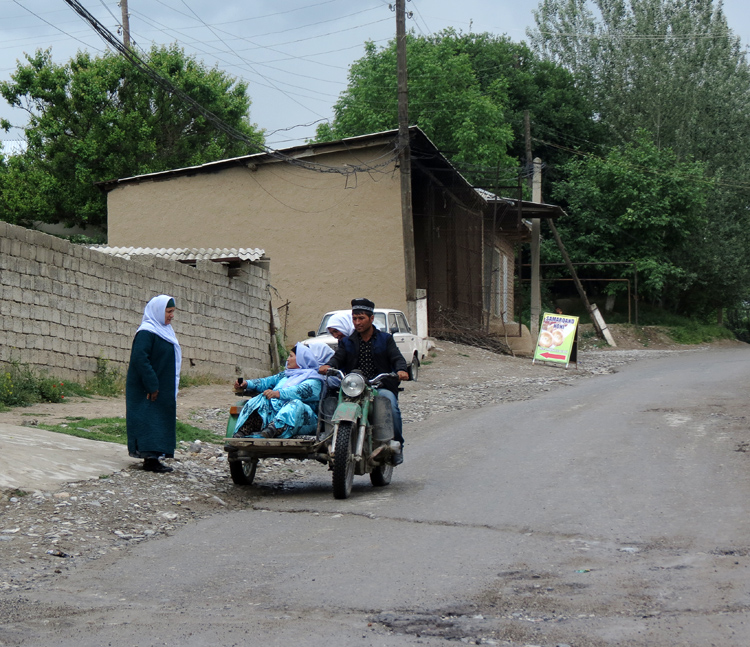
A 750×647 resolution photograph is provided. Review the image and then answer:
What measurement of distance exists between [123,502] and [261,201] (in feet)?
69.5

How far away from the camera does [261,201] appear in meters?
28.9

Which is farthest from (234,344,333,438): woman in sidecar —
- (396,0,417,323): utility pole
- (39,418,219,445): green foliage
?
(396,0,417,323): utility pole

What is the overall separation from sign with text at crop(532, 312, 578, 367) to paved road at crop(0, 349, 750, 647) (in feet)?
48.5

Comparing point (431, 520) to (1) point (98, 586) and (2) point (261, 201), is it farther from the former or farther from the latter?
(2) point (261, 201)

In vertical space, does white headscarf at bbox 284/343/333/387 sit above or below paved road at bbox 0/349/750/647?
above

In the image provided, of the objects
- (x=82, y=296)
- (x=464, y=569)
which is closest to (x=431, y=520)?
(x=464, y=569)

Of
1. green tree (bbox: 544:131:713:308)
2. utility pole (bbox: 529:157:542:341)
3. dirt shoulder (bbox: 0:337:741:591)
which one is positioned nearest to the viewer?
dirt shoulder (bbox: 0:337:741:591)

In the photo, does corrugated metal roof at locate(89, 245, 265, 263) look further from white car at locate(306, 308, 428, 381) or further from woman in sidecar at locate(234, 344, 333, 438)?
woman in sidecar at locate(234, 344, 333, 438)

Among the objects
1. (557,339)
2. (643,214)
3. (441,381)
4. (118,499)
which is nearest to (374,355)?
(118,499)

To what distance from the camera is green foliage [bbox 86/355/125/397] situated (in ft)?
52.4

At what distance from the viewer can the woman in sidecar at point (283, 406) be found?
884 centimetres

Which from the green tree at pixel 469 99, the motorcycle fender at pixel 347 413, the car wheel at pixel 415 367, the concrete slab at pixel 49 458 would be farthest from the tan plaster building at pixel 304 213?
the motorcycle fender at pixel 347 413

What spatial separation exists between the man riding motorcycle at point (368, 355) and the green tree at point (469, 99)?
105 feet

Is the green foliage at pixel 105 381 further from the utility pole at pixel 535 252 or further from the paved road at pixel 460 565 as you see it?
the utility pole at pixel 535 252
